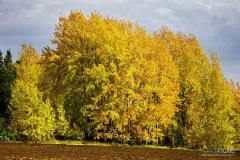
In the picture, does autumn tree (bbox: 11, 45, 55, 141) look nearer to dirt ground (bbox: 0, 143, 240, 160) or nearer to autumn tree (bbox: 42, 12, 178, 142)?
autumn tree (bbox: 42, 12, 178, 142)

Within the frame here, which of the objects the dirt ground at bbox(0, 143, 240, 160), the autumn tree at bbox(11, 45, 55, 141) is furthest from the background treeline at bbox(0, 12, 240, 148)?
the dirt ground at bbox(0, 143, 240, 160)

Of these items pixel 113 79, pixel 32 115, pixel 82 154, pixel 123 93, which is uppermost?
pixel 113 79

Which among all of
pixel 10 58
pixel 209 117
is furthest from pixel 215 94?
pixel 10 58

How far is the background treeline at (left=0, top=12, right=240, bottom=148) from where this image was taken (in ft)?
136

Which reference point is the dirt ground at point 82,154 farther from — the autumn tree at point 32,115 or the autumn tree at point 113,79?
the autumn tree at point 113,79

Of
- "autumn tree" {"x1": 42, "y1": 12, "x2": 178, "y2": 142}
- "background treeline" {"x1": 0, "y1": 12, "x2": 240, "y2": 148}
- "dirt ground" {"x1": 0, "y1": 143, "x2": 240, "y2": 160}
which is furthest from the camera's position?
"autumn tree" {"x1": 42, "y1": 12, "x2": 178, "y2": 142}

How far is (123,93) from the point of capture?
43.2m

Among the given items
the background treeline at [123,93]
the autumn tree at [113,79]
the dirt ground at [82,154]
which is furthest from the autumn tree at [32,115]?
the dirt ground at [82,154]

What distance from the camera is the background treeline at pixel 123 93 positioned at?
136ft

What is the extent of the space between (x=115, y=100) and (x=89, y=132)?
19.5 feet

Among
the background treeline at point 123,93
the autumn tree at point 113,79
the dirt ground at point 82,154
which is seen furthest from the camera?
the autumn tree at point 113,79

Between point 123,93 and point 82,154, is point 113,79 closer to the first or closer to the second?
point 123,93

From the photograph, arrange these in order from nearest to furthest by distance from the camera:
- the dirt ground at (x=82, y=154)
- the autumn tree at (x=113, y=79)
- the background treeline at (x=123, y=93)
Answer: the dirt ground at (x=82, y=154) → the background treeline at (x=123, y=93) → the autumn tree at (x=113, y=79)

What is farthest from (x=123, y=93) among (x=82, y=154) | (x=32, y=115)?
(x=82, y=154)
